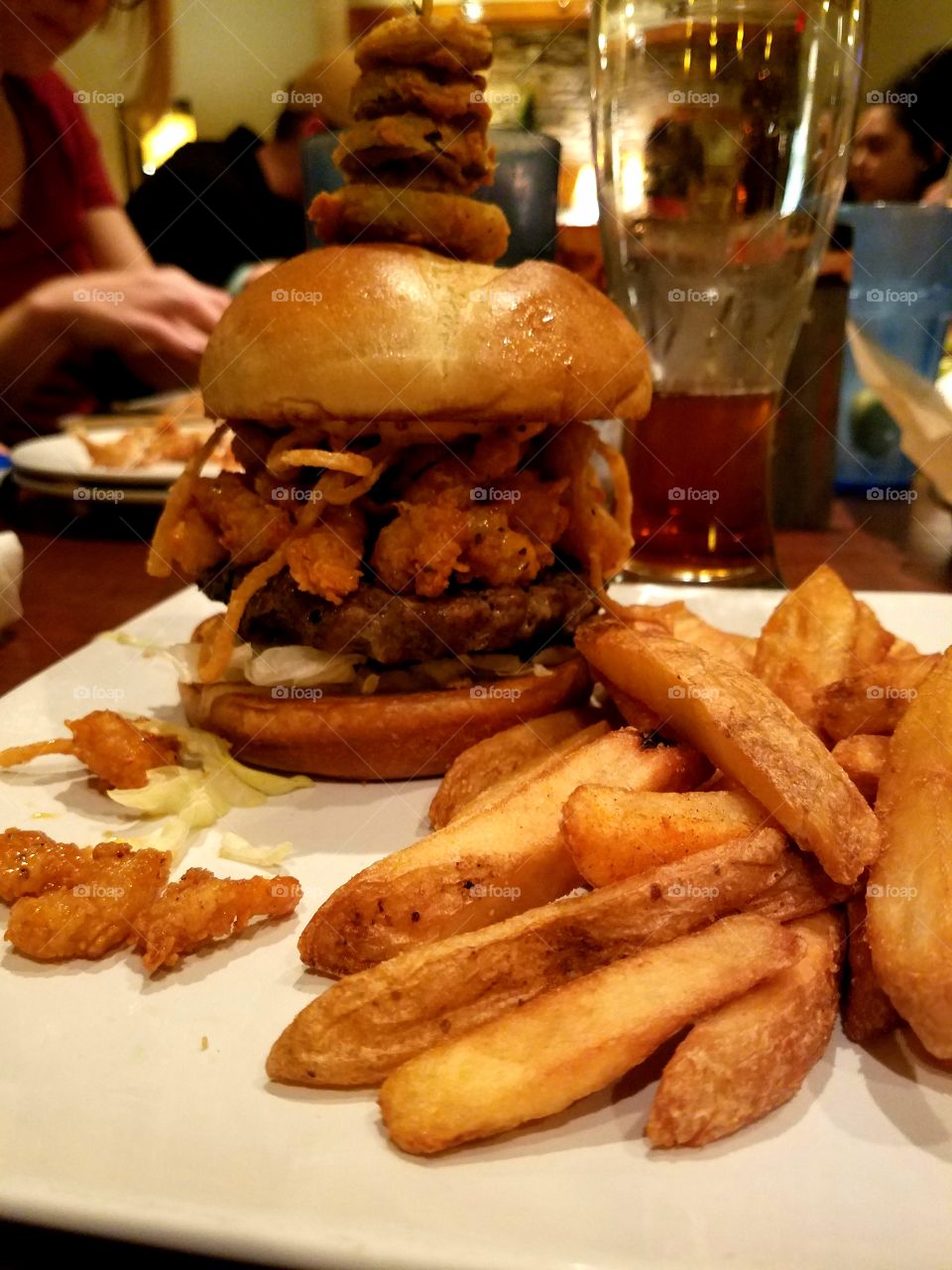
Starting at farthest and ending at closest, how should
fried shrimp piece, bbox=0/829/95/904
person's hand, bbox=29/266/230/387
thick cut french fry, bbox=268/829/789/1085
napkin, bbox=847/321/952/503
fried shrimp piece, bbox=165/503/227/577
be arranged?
person's hand, bbox=29/266/230/387
napkin, bbox=847/321/952/503
fried shrimp piece, bbox=165/503/227/577
fried shrimp piece, bbox=0/829/95/904
thick cut french fry, bbox=268/829/789/1085

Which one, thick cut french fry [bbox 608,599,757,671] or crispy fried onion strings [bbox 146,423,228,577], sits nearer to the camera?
thick cut french fry [bbox 608,599,757,671]

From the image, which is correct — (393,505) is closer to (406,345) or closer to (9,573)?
(406,345)

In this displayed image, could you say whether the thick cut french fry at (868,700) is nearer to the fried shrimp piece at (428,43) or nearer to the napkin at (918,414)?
the fried shrimp piece at (428,43)

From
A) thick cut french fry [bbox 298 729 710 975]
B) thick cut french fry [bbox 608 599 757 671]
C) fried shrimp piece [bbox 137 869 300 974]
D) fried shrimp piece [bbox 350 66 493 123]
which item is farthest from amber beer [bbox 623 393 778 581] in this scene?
fried shrimp piece [bbox 137 869 300 974]

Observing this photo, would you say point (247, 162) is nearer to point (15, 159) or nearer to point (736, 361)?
point (15, 159)

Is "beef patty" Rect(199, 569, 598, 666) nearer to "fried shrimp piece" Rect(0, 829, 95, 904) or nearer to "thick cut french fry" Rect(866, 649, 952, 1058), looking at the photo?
"fried shrimp piece" Rect(0, 829, 95, 904)

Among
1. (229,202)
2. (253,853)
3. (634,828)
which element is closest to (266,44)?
(229,202)

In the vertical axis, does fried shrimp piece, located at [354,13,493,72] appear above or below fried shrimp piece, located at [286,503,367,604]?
above

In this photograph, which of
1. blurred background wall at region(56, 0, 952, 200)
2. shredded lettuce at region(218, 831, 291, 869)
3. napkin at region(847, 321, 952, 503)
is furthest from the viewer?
blurred background wall at region(56, 0, 952, 200)
